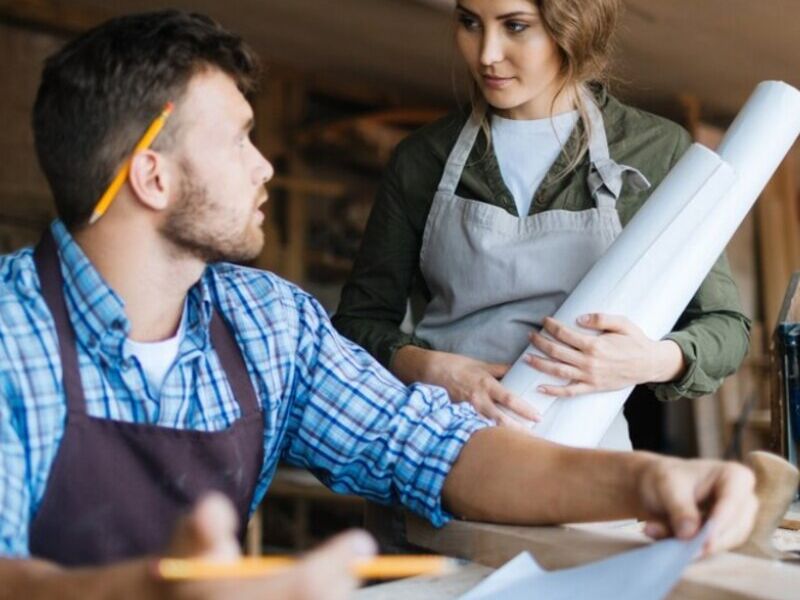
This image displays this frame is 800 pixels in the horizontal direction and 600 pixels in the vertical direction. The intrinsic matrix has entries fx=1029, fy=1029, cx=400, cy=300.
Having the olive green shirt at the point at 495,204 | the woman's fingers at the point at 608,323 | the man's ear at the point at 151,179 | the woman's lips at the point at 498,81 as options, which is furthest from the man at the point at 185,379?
the woman's lips at the point at 498,81

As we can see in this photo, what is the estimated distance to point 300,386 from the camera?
1.54m

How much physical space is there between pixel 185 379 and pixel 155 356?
0.17 ft

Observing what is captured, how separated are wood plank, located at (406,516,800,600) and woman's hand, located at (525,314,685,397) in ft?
0.94

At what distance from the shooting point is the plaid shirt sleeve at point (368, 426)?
4.73 feet

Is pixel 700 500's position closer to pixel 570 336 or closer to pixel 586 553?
pixel 586 553

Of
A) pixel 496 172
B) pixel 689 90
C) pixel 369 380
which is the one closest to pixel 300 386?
pixel 369 380

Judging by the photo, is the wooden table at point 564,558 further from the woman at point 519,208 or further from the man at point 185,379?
the woman at point 519,208

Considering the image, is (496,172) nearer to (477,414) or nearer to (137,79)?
(477,414)

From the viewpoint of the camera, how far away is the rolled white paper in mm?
1579

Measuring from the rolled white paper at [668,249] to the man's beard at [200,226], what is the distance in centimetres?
49

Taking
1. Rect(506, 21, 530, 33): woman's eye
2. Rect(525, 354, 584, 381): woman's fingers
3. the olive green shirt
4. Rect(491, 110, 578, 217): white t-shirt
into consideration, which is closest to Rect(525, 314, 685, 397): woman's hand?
Rect(525, 354, 584, 381): woman's fingers

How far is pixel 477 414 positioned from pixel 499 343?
32 centimetres

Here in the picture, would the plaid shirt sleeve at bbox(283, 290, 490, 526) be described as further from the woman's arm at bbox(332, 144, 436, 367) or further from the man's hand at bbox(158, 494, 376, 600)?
the man's hand at bbox(158, 494, 376, 600)

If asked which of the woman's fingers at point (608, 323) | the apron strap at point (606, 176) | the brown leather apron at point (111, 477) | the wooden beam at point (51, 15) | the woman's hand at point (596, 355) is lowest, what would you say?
the brown leather apron at point (111, 477)
